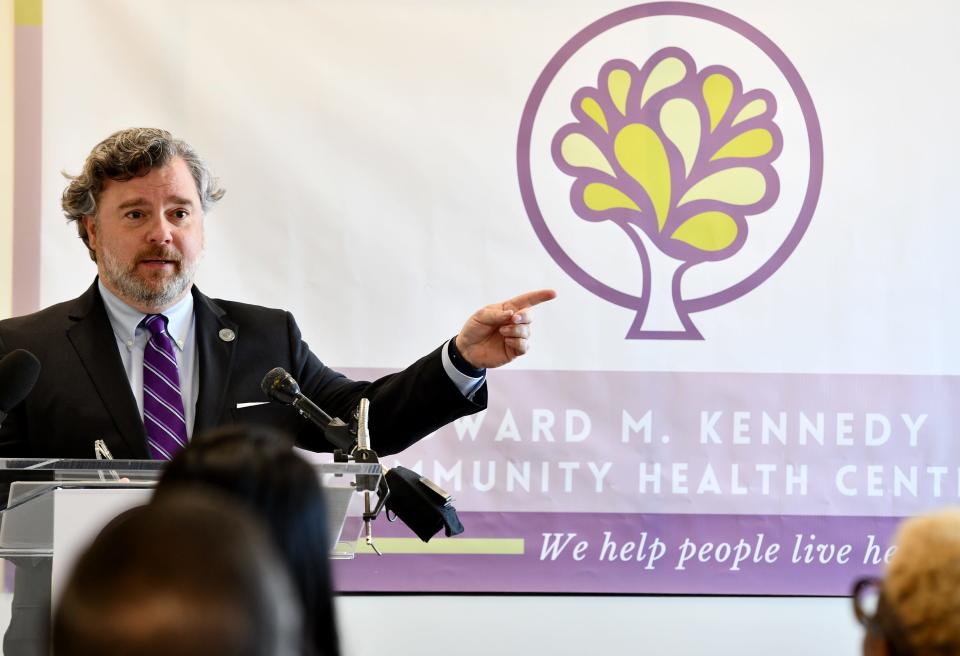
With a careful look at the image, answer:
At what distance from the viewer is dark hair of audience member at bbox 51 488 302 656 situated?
570 millimetres

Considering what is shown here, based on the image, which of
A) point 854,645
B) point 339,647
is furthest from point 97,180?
point 854,645

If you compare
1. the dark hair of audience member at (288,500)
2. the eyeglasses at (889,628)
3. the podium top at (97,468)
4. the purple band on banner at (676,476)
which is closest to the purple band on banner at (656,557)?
the purple band on banner at (676,476)

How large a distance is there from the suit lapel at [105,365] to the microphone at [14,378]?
2.15 ft

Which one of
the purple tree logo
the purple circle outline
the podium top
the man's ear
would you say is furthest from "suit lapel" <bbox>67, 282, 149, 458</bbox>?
the purple tree logo

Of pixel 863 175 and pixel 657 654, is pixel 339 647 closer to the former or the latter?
pixel 657 654

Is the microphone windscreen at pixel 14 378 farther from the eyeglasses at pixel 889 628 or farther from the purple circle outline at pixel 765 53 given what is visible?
the purple circle outline at pixel 765 53

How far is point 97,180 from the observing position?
109 inches

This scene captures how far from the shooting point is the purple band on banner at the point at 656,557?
3.63 m

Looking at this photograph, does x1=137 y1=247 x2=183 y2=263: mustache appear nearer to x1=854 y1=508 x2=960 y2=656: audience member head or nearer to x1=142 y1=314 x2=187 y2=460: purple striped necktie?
x1=142 y1=314 x2=187 y2=460: purple striped necktie

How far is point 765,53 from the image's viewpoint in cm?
371

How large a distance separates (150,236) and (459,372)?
2.61ft

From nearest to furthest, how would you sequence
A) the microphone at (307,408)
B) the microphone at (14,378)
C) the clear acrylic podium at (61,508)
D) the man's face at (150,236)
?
1. the clear acrylic podium at (61,508)
2. the microphone at (14,378)
3. the microphone at (307,408)
4. the man's face at (150,236)

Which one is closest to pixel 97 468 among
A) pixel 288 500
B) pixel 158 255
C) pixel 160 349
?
pixel 160 349

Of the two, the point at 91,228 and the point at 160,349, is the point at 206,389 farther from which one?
the point at 91,228
